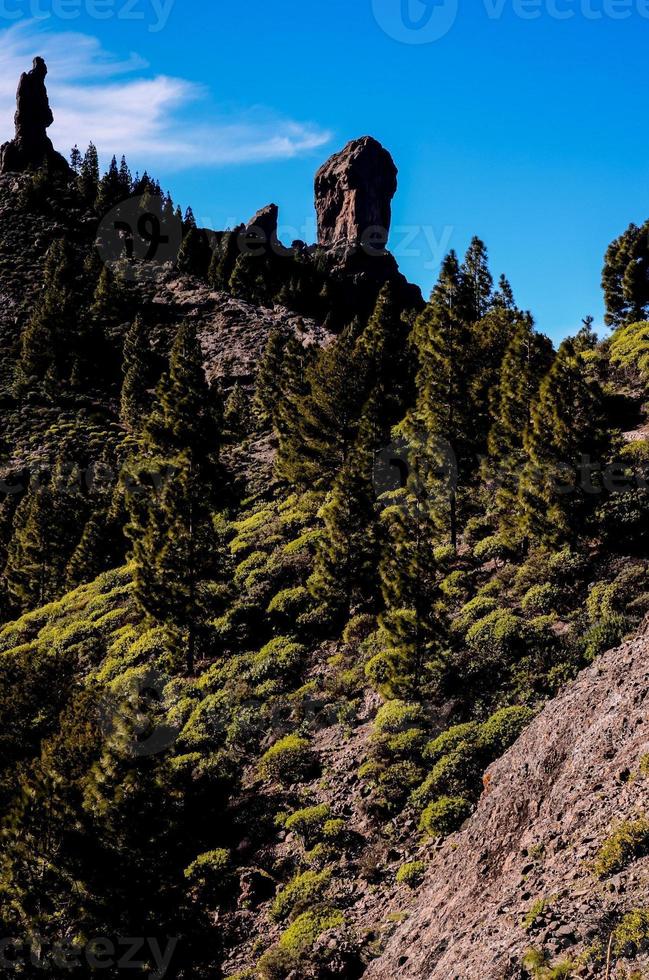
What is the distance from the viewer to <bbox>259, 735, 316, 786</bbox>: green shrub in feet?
84.5

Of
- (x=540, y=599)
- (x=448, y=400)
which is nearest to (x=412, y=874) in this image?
(x=540, y=599)

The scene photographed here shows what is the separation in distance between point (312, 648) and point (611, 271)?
52.4m

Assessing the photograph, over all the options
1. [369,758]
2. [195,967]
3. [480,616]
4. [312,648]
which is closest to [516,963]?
[195,967]

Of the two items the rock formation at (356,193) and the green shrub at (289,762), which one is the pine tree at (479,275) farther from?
the rock formation at (356,193)

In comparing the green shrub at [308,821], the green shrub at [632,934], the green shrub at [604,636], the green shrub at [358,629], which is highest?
the green shrub at [604,636]

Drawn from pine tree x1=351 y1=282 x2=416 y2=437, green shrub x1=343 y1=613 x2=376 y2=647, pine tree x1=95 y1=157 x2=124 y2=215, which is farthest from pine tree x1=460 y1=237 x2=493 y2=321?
pine tree x1=95 y1=157 x2=124 y2=215

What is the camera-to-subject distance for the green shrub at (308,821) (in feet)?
75.6

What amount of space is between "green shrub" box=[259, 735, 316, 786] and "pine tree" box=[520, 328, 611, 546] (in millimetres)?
12954

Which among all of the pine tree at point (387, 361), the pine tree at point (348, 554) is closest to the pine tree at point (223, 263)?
the pine tree at point (387, 361)

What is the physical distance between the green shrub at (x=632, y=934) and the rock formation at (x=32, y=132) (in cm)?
16586

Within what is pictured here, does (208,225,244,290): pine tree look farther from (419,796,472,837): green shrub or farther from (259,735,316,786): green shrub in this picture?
(419,796,472,837): green shrub

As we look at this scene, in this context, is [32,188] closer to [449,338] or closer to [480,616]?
[449,338]

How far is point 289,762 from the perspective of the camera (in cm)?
2614

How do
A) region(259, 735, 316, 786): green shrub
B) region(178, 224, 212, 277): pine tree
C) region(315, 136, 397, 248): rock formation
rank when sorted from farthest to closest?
region(315, 136, 397, 248): rock formation
region(178, 224, 212, 277): pine tree
region(259, 735, 316, 786): green shrub
